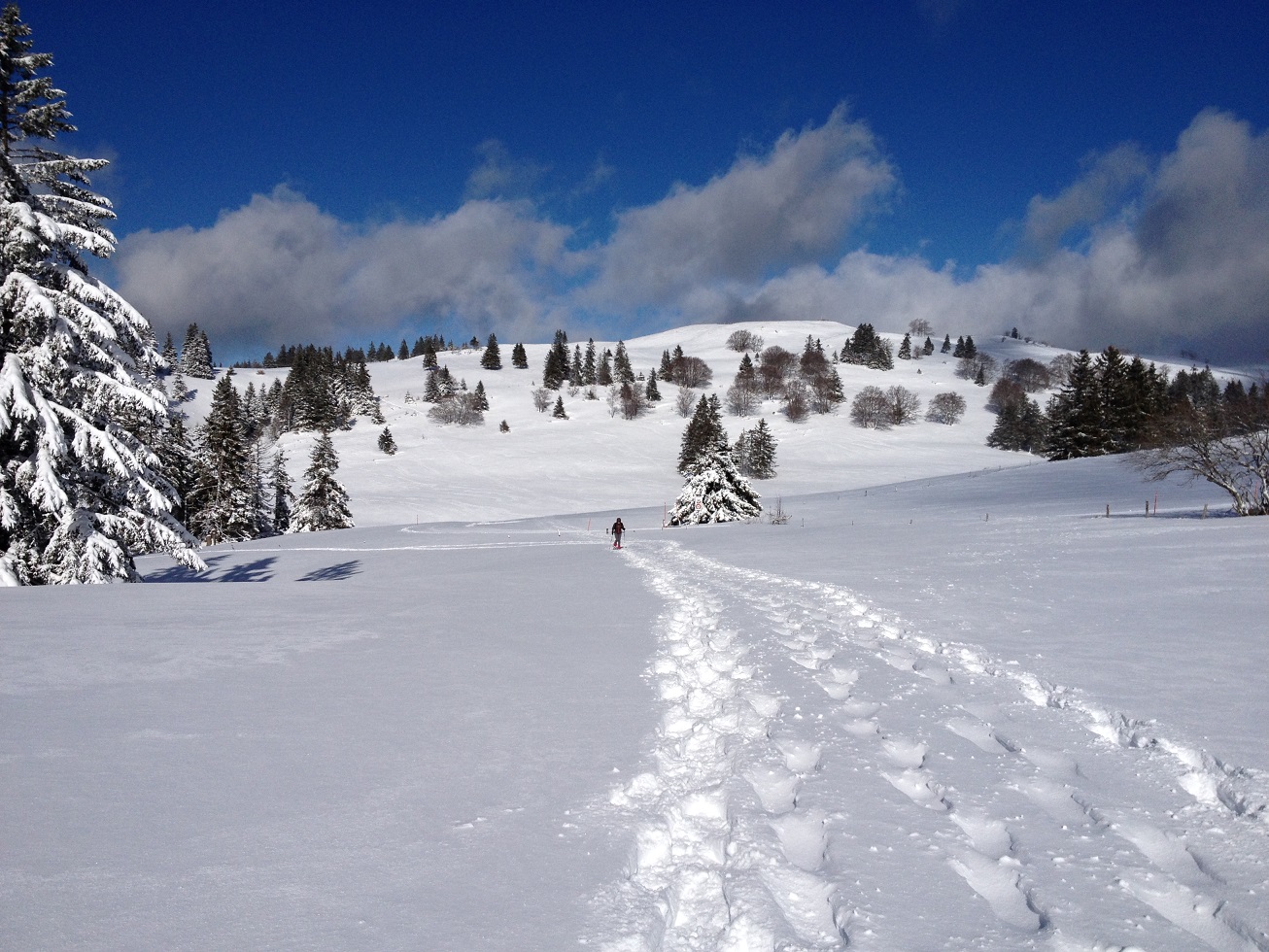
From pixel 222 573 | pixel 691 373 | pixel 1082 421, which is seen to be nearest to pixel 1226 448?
pixel 222 573

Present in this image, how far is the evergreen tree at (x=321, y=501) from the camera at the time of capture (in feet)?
150

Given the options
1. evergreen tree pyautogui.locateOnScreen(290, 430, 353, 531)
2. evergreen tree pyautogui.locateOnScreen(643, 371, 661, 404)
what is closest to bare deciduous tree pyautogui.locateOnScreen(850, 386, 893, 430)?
evergreen tree pyautogui.locateOnScreen(643, 371, 661, 404)

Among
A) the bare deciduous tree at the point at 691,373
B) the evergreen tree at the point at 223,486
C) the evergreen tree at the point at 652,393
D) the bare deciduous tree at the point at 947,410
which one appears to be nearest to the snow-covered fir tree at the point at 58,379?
the evergreen tree at the point at 223,486

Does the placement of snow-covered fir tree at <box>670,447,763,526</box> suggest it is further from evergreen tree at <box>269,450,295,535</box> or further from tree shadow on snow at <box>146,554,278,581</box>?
evergreen tree at <box>269,450,295,535</box>

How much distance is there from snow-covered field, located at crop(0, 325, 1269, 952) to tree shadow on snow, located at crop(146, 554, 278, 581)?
20.1 ft

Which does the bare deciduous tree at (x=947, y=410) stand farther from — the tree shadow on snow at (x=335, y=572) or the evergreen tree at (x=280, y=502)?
the tree shadow on snow at (x=335, y=572)

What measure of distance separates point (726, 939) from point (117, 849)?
3400 mm

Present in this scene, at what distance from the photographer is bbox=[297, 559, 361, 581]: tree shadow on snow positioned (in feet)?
56.7

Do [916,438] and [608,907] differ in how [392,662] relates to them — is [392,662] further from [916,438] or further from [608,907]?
[916,438]

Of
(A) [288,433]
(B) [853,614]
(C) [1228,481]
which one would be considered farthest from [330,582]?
(A) [288,433]

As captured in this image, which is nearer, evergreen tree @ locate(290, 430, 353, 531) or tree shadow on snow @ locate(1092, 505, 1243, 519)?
tree shadow on snow @ locate(1092, 505, 1243, 519)

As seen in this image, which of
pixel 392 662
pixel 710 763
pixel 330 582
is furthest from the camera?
pixel 330 582

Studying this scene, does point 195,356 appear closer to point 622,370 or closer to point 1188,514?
point 622,370

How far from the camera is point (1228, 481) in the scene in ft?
83.9
